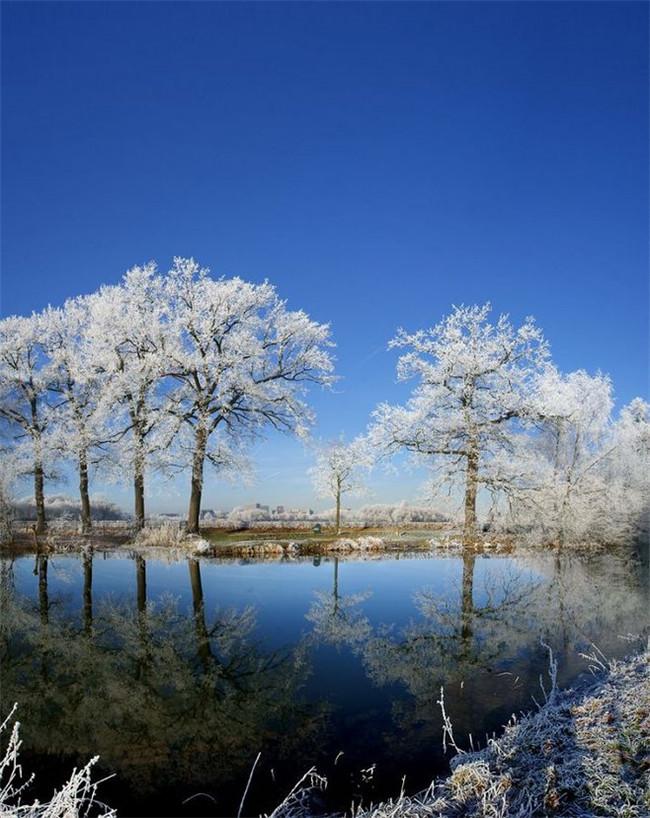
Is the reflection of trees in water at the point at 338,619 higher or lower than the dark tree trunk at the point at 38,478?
lower

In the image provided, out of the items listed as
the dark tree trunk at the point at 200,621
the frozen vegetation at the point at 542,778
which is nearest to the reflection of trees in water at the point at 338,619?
the dark tree trunk at the point at 200,621

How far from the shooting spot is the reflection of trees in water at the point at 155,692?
567 centimetres

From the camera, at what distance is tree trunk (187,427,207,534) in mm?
26297

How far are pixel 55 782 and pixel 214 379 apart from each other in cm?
2191

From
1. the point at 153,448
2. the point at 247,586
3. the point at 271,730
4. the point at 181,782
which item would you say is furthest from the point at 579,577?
the point at 153,448

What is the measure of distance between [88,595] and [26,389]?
20.0 meters

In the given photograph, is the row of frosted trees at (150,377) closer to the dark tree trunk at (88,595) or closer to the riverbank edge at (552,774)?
the dark tree trunk at (88,595)

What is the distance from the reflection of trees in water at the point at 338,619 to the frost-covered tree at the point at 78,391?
1763cm

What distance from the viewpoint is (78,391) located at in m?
30.4

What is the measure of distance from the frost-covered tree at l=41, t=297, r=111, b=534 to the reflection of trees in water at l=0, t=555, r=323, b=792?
17.6 metres

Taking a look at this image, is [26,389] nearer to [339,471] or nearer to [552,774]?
[339,471]

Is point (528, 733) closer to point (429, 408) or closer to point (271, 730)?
point (271, 730)

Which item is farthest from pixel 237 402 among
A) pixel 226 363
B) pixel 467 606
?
pixel 467 606

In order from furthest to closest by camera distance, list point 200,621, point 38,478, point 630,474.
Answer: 1. point 630,474
2. point 38,478
3. point 200,621
